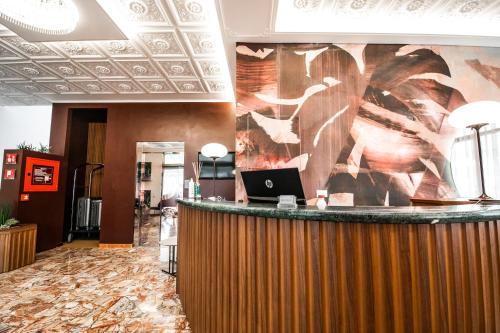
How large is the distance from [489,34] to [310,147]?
308cm

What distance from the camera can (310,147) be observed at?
3.36m

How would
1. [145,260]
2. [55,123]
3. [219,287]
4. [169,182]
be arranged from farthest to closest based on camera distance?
[169,182] → [55,123] → [145,260] → [219,287]

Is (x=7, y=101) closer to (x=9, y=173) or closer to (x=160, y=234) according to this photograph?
(x=9, y=173)

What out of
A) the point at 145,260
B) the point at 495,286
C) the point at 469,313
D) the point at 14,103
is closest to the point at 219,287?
the point at 469,313

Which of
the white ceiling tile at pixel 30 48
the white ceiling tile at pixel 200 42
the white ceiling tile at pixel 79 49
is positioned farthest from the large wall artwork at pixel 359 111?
the white ceiling tile at pixel 30 48

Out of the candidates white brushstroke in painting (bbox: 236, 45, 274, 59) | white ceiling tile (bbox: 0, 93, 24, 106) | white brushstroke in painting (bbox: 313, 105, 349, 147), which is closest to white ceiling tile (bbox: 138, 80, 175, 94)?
white brushstroke in painting (bbox: 236, 45, 274, 59)

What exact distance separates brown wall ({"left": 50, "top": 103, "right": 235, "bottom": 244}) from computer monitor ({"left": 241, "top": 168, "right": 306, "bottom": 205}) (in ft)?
13.3

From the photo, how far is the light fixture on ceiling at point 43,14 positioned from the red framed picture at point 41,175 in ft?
9.37

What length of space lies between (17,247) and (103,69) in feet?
11.3

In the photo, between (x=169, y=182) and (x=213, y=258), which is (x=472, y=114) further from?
(x=169, y=182)

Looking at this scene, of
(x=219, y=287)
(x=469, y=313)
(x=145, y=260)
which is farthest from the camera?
(x=145, y=260)

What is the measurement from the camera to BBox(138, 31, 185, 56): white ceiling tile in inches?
136

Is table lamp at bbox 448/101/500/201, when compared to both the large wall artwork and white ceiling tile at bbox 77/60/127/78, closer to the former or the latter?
the large wall artwork

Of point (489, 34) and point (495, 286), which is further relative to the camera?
point (489, 34)
